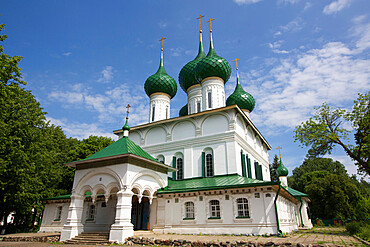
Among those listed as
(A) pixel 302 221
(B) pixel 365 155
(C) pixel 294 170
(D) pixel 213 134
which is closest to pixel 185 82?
(D) pixel 213 134

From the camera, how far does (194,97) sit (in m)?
21.6

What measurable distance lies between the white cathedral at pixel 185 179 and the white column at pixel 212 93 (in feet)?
0.25

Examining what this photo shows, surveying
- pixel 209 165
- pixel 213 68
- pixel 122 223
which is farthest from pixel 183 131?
pixel 122 223

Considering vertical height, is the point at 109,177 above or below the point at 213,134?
below

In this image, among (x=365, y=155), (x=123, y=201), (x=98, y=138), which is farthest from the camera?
(x=98, y=138)

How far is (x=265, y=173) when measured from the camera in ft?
74.5

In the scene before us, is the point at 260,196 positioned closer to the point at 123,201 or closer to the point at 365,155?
the point at 123,201

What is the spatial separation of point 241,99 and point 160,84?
7.18 m

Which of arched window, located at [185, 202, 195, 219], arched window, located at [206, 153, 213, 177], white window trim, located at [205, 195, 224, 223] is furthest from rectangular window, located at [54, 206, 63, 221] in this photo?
white window trim, located at [205, 195, 224, 223]

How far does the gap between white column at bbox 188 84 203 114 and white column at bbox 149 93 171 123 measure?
199 cm

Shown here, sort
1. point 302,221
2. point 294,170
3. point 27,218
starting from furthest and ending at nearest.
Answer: point 294,170, point 302,221, point 27,218

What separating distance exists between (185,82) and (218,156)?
339 inches

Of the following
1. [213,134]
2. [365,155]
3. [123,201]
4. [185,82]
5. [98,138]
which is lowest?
[123,201]

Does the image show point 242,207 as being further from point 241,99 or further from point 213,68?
point 241,99
